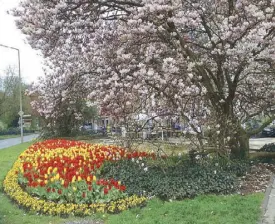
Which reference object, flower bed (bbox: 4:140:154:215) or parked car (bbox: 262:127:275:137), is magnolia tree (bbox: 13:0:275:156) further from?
parked car (bbox: 262:127:275:137)

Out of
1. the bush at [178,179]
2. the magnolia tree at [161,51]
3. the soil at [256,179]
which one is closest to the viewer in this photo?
the bush at [178,179]

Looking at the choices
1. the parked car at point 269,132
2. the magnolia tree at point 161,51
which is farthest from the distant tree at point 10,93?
the magnolia tree at point 161,51

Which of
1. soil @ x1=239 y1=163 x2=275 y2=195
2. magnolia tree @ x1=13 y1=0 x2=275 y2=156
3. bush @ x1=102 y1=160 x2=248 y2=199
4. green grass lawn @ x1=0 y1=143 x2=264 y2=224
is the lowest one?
green grass lawn @ x1=0 y1=143 x2=264 y2=224

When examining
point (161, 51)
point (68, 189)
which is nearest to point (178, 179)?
point (68, 189)

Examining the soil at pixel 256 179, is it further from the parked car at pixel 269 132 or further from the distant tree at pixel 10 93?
the distant tree at pixel 10 93

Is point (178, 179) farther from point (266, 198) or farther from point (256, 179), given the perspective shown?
point (256, 179)

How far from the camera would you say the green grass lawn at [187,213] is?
6312mm

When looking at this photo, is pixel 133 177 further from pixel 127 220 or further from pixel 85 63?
pixel 85 63

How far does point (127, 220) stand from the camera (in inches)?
259

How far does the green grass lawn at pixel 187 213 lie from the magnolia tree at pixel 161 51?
7.80 ft

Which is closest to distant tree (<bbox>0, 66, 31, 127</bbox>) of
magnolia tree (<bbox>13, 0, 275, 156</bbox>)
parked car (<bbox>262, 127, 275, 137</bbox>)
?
parked car (<bbox>262, 127, 275, 137</bbox>)

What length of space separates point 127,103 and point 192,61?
6.08ft

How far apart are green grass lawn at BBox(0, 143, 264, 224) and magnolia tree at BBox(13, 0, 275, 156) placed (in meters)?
2.38

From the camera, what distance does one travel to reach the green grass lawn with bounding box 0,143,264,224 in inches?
249
